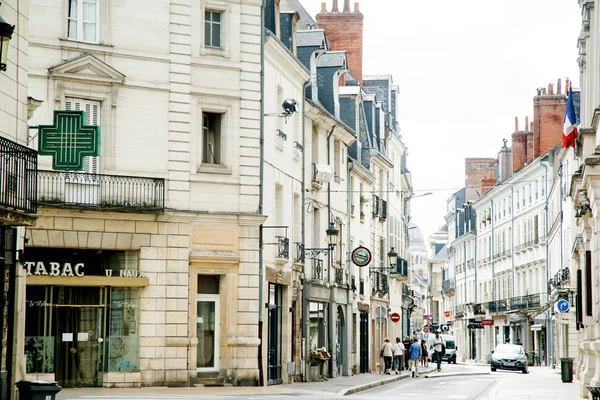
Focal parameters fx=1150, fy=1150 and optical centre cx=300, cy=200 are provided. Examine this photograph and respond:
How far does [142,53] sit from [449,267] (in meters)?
88.0

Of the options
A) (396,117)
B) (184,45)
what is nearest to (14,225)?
(184,45)

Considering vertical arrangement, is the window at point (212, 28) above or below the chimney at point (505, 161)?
below

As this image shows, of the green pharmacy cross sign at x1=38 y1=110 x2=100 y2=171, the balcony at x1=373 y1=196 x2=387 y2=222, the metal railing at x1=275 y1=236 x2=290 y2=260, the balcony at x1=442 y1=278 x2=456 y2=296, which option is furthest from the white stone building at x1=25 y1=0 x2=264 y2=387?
the balcony at x1=442 y1=278 x2=456 y2=296

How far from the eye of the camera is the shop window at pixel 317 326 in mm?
38062

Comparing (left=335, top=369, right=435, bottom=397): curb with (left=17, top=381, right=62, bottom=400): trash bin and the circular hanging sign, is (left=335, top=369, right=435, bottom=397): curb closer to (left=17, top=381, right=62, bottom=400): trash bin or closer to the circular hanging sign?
the circular hanging sign

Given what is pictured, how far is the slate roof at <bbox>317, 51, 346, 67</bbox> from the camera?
42312 mm

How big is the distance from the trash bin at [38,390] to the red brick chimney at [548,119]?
52533 mm

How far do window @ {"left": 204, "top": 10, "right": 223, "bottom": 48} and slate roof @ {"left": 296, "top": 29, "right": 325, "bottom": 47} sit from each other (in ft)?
30.1

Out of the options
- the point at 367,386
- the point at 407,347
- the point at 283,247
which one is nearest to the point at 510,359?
the point at 407,347

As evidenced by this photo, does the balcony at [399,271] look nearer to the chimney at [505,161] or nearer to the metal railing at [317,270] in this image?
the metal railing at [317,270]

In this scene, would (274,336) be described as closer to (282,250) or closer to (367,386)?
(282,250)

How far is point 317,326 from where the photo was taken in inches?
1535

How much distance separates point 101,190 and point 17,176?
9.96 metres

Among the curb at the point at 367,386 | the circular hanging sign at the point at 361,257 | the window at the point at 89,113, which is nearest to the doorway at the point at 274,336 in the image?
the curb at the point at 367,386
